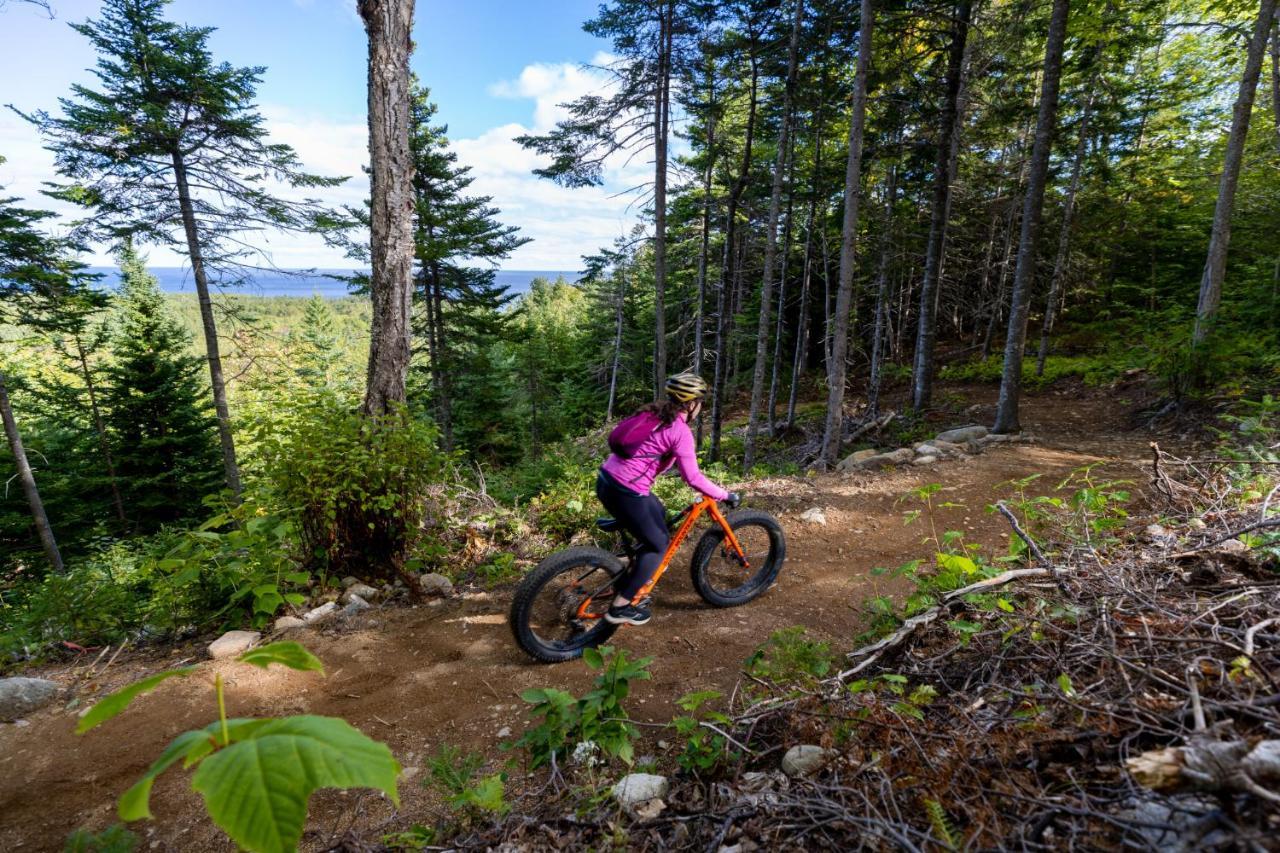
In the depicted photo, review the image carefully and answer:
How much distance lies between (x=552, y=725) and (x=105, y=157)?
17.1m

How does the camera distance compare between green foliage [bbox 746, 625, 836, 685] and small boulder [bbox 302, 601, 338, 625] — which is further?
small boulder [bbox 302, 601, 338, 625]

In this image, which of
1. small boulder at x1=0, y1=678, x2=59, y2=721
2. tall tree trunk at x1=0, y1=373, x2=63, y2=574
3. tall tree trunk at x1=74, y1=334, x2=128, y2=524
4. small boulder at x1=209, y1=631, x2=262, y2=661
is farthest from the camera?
tall tree trunk at x1=74, y1=334, x2=128, y2=524

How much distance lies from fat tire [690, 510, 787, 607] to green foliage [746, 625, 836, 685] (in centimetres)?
128

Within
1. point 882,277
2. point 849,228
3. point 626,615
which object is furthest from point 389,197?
point 882,277

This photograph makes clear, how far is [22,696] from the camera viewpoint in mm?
3762

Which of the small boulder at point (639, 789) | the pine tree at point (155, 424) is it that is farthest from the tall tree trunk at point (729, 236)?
the pine tree at point (155, 424)

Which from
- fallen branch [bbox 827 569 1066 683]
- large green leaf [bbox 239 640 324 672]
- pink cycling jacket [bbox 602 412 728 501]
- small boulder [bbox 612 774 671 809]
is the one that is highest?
large green leaf [bbox 239 640 324 672]

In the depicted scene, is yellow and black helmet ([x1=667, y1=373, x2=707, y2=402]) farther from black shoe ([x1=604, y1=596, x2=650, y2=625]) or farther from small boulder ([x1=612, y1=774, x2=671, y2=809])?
small boulder ([x1=612, y1=774, x2=671, y2=809])

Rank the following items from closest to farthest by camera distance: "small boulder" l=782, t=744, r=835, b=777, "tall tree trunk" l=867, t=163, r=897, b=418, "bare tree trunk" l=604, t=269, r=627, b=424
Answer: "small boulder" l=782, t=744, r=835, b=777 < "tall tree trunk" l=867, t=163, r=897, b=418 < "bare tree trunk" l=604, t=269, r=627, b=424

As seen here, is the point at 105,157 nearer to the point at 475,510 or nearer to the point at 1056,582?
the point at 475,510

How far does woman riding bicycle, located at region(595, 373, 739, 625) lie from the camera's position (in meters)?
4.06

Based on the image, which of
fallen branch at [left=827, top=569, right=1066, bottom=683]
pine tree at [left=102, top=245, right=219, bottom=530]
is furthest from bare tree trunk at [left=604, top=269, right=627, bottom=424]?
fallen branch at [left=827, top=569, right=1066, bottom=683]

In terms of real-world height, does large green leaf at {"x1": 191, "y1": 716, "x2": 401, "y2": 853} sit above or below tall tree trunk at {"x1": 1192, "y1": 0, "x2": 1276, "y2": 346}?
below

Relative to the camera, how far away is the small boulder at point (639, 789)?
2.30 m
